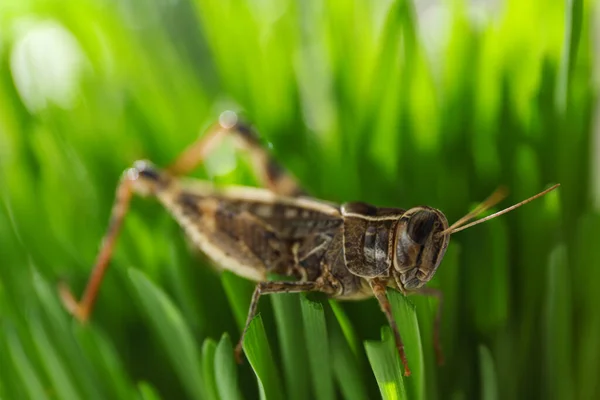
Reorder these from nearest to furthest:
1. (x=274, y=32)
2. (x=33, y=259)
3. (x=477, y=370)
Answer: (x=477, y=370) < (x=33, y=259) < (x=274, y=32)

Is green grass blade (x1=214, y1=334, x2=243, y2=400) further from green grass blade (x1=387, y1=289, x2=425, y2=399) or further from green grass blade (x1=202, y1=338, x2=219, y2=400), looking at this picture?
green grass blade (x1=387, y1=289, x2=425, y2=399)

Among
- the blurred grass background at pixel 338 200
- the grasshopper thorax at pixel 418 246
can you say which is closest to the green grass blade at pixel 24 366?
the blurred grass background at pixel 338 200

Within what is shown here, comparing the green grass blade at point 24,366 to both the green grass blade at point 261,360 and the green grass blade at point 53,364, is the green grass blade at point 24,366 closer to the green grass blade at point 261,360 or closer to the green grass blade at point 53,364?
the green grass blade at point 53,364

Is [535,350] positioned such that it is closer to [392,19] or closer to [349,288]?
[349,288]

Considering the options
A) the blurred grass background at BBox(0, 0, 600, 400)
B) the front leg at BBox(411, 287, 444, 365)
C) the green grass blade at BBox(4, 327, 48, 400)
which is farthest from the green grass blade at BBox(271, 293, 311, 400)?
the green grass blade at BBox(4, 327, 48, 400)

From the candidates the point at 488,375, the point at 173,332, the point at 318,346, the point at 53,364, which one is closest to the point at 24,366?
the point at 53,364

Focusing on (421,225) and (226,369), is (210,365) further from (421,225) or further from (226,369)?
(421,225)

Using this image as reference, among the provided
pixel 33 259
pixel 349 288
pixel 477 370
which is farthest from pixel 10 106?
pixel 477 370
